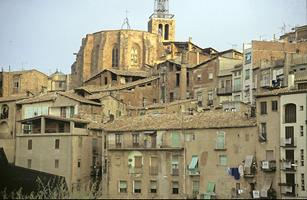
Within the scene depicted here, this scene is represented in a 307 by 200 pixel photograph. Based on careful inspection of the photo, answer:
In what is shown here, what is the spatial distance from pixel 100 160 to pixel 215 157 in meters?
13.5

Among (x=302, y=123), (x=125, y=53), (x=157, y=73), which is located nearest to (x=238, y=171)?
(x=302, y=123)

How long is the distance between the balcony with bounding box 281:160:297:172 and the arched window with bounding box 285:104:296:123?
3.07 m

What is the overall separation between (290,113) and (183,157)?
368 inches

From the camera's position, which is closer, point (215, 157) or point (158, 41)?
Result: point (215, 157)

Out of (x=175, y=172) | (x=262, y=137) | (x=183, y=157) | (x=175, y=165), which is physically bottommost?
(x=175, y=172)

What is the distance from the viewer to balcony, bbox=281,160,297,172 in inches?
1879

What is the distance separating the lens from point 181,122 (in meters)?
55.2

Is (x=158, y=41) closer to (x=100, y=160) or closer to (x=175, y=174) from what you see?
(x=100, y=160)

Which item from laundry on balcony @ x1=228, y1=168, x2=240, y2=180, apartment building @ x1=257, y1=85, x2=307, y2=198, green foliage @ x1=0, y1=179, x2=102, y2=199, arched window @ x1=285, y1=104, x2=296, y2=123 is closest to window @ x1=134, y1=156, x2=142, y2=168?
green foliage @ x1=0, y1=179, x2=102, y2=199

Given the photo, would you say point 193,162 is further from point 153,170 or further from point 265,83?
point 265,83

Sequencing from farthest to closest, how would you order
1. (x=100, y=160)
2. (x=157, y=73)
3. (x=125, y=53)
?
(x=125, y=53) < (x=157, y=73) < (x=100, y=160)

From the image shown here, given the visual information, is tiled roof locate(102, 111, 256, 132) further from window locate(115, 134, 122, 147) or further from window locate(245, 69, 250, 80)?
window locate(245, 69, 250, 80)

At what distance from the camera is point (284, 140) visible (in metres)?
48.8

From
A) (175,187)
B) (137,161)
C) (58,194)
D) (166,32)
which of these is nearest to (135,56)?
(166,32)
